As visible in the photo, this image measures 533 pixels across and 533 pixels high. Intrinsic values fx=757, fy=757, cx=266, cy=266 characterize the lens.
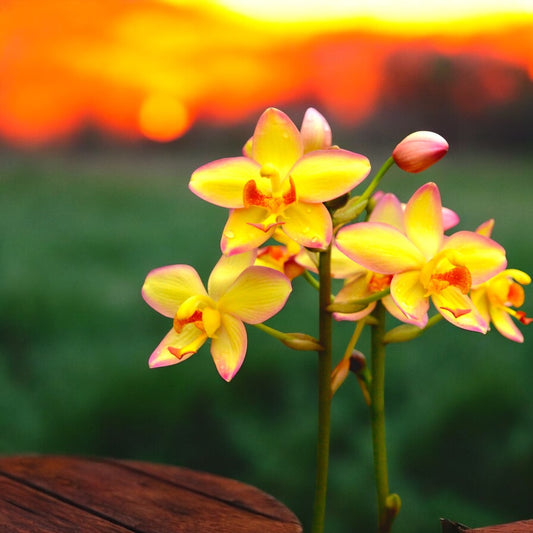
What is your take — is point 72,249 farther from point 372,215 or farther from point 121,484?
point 372,215

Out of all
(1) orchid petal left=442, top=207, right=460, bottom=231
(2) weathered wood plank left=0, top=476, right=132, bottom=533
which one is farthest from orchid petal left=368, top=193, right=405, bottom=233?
(2) weathered wood plank left=0, top=476, right=132, bottom=533

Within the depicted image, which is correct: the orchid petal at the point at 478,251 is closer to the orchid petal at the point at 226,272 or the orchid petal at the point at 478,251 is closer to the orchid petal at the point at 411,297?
the orchid petal at the point at 411,297

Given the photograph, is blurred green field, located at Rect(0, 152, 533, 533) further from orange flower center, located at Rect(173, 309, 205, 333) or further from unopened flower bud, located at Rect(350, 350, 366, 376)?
orange flower center, located at Rect(173, 309, 205, 333)

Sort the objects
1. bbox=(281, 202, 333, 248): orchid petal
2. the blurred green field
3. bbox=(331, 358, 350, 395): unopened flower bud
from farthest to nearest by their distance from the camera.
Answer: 1. the blurred green field
2. bbox=(331, 358, 350, 395): unopened flower bud
3. bbox=(281, 202, 333, 248): orchid petal

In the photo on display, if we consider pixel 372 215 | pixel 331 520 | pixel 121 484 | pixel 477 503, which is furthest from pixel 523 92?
pixel 121 484

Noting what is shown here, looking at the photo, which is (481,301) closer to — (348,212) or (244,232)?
(348,212)

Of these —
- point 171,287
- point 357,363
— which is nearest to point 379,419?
point 357,363

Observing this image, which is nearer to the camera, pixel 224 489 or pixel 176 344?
pixel 176 344

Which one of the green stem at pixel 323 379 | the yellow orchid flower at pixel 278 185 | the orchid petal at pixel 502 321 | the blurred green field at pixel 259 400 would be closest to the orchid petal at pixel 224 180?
the yellow orchid flower at pixel 278 185
